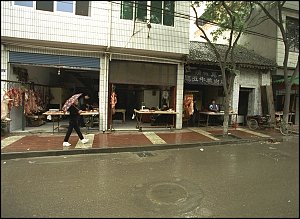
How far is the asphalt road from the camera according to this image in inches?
151

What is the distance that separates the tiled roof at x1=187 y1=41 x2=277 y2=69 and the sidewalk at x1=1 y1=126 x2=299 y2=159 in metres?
3.82

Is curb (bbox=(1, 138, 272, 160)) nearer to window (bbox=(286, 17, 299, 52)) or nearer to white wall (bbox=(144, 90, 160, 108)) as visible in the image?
window (bbox=(286, 17, 299, 52))

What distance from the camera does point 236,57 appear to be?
52.5 ft

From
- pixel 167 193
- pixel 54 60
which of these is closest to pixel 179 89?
pixel 54 60

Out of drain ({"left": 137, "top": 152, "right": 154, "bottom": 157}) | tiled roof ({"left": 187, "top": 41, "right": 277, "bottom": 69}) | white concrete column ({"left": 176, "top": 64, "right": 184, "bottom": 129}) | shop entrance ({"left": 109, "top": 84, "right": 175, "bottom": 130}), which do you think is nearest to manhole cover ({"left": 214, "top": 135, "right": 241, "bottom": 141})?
white concrete column ({"left": 176, "top": 64, "right": 184, "bottom": 129})

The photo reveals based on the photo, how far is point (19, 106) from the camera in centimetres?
1153

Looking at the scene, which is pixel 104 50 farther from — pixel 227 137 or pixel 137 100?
pixel 227 137

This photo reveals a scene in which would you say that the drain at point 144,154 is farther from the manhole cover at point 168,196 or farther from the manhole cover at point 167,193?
the manhole cover at point 167,193

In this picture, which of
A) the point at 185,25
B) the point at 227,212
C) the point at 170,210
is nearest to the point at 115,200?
the point at 170,210

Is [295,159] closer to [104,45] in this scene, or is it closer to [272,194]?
[272,194]

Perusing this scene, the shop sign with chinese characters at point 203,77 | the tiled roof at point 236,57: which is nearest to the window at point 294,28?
the tiled roof at point 236,57

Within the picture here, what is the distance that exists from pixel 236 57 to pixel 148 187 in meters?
12.5

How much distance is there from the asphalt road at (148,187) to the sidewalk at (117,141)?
0.59m

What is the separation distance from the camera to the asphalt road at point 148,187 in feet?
12.6
